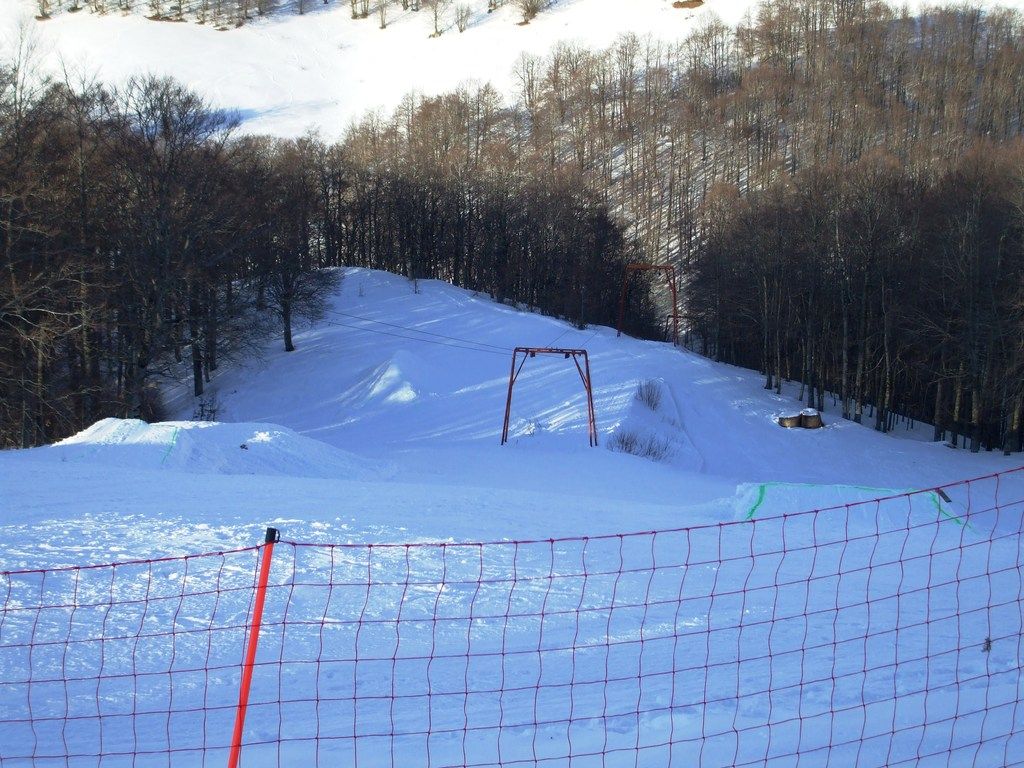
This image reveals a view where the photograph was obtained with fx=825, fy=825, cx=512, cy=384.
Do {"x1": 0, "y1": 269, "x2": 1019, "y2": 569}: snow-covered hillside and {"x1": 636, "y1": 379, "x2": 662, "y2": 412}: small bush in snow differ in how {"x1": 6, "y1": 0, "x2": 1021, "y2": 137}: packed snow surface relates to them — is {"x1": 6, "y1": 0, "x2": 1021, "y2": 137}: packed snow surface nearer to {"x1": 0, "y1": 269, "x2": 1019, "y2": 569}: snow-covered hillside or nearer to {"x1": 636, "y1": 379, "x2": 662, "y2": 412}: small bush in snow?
{"x1": 0, "y1": 269, "x2": 1019, "y2": 569}: snow-covered hillside

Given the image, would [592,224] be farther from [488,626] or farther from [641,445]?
[488,626]

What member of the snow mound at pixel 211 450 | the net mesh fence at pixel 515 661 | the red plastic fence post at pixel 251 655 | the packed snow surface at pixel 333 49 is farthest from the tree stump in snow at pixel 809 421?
the packed snow surface at pixel 333 49

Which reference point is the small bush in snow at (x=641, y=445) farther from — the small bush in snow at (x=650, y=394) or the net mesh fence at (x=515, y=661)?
the net mesh fence at (x=515, y=661)

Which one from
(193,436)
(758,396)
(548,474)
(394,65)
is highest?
(394,65)

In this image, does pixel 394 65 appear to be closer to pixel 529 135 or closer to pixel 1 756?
pixel 529 135

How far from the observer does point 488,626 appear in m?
7.92

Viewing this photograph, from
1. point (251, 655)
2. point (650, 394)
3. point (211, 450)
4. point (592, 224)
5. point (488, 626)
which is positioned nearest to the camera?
point (251, 655)

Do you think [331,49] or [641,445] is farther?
[331,49]

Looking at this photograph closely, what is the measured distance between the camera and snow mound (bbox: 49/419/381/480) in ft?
55.0

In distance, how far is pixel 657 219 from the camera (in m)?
75.0

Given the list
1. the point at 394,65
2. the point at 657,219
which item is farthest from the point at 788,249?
the point at 394,65

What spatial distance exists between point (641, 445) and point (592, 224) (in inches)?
1170

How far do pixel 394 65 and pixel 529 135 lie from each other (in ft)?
116

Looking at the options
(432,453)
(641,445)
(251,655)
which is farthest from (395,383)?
(251,655)
